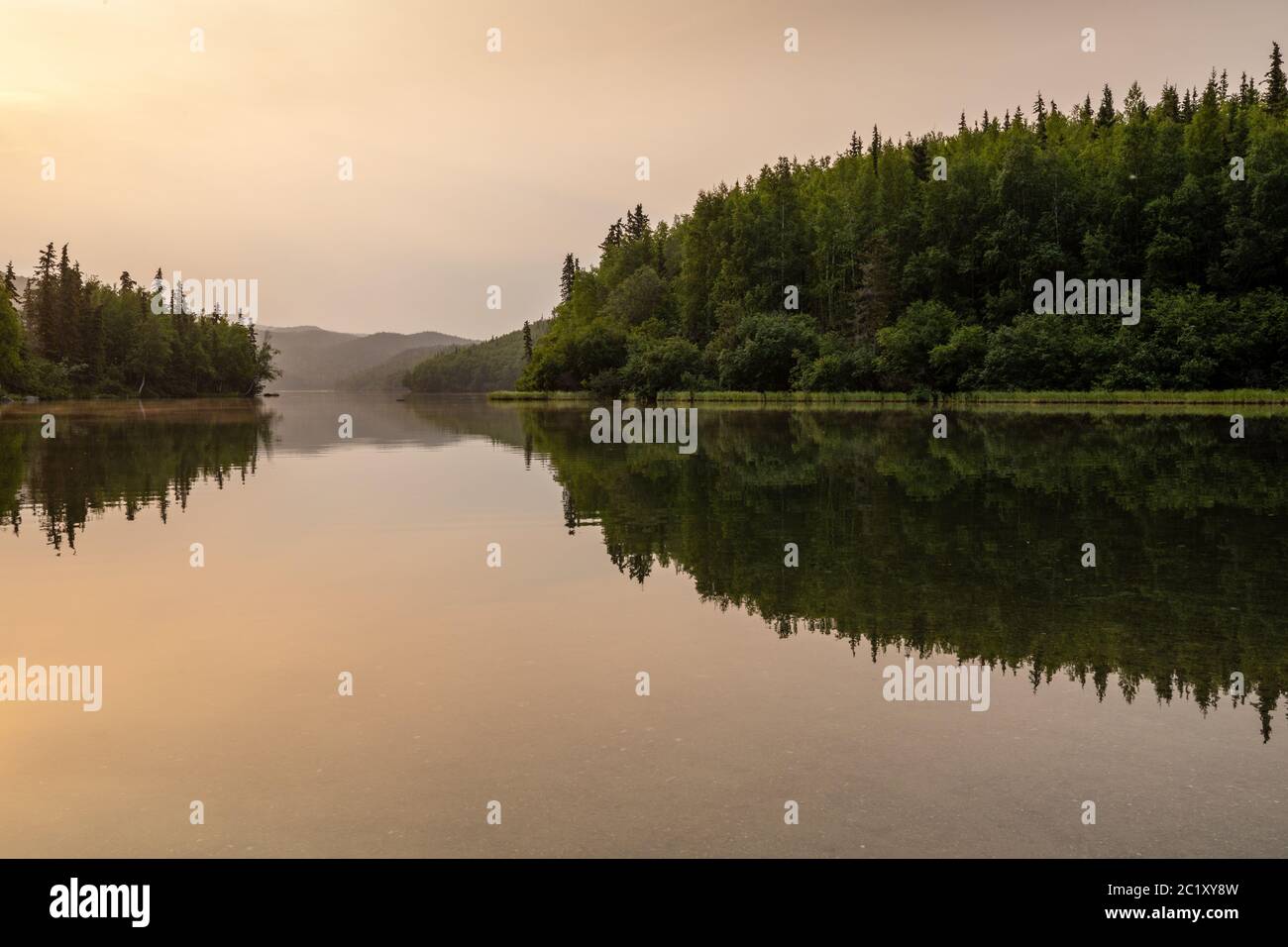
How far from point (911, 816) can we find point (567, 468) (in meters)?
27.4

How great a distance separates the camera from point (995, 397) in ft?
294

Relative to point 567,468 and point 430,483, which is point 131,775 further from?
point 567,468

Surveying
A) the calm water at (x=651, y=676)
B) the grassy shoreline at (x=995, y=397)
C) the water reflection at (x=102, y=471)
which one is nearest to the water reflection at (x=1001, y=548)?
the calm water at (x=651, y=676)

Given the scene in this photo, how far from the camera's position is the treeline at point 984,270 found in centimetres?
9044

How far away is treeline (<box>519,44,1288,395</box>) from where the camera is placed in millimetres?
90438

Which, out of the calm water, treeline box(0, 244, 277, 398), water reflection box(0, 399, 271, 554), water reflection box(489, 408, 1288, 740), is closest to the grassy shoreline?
water reflection box(489, 408, 1288, 740)

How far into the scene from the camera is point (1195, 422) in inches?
2163

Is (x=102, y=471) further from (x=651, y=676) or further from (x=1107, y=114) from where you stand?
(x=1107, y=114)

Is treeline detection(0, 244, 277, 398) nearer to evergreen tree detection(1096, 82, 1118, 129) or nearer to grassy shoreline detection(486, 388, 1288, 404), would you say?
grassy shoreline detection(486, 388, 1288, 404)

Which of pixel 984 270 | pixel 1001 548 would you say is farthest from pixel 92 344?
pixel 1001 548

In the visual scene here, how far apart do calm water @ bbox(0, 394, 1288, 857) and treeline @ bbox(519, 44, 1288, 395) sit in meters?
74.6

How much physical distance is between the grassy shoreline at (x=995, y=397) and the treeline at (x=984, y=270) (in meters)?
2.11

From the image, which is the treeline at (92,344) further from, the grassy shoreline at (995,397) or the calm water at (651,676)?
the calm water at (651,676)

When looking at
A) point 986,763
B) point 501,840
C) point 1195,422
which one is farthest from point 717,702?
point 1195,422
